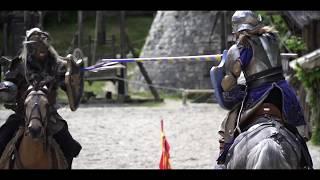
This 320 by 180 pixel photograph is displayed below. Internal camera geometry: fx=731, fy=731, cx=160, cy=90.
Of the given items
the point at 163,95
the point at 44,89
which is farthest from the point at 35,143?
the point at 163,95

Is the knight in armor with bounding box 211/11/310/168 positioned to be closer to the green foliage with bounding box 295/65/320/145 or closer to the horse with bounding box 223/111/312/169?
the horse with bounding box 223/111/312/169

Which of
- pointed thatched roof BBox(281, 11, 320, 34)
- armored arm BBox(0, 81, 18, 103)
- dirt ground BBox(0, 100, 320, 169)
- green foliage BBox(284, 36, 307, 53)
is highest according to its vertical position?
pointed thatched roof BBox(281, 11, 320, 34)

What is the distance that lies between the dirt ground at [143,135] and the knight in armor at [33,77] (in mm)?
3049

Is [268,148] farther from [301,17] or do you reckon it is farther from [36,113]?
[301,17]

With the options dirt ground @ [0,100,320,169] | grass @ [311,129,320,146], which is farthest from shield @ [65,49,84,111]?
grass @ [311,129,320,146]

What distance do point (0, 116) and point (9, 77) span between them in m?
12.4

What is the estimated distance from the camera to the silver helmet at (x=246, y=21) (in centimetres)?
569

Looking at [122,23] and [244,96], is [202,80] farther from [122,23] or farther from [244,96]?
[244,96]

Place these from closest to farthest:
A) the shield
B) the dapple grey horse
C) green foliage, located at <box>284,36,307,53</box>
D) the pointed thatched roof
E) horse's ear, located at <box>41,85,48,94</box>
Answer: the dapple grey horse → horse's ear, located at <box>41,85,48,94</box> → the shield → the pointed thatched roof → green foliage, located at <box>284,36,307,53</box>

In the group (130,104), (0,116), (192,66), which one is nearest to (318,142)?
(0,116)

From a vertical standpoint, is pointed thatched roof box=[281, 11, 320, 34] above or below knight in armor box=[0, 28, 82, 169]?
above

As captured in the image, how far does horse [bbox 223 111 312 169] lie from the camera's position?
16.3ft

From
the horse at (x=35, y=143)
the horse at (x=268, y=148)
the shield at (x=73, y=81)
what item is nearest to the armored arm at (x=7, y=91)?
the horse at (x=35, y=143)

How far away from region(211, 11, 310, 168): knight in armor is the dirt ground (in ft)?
12.7
